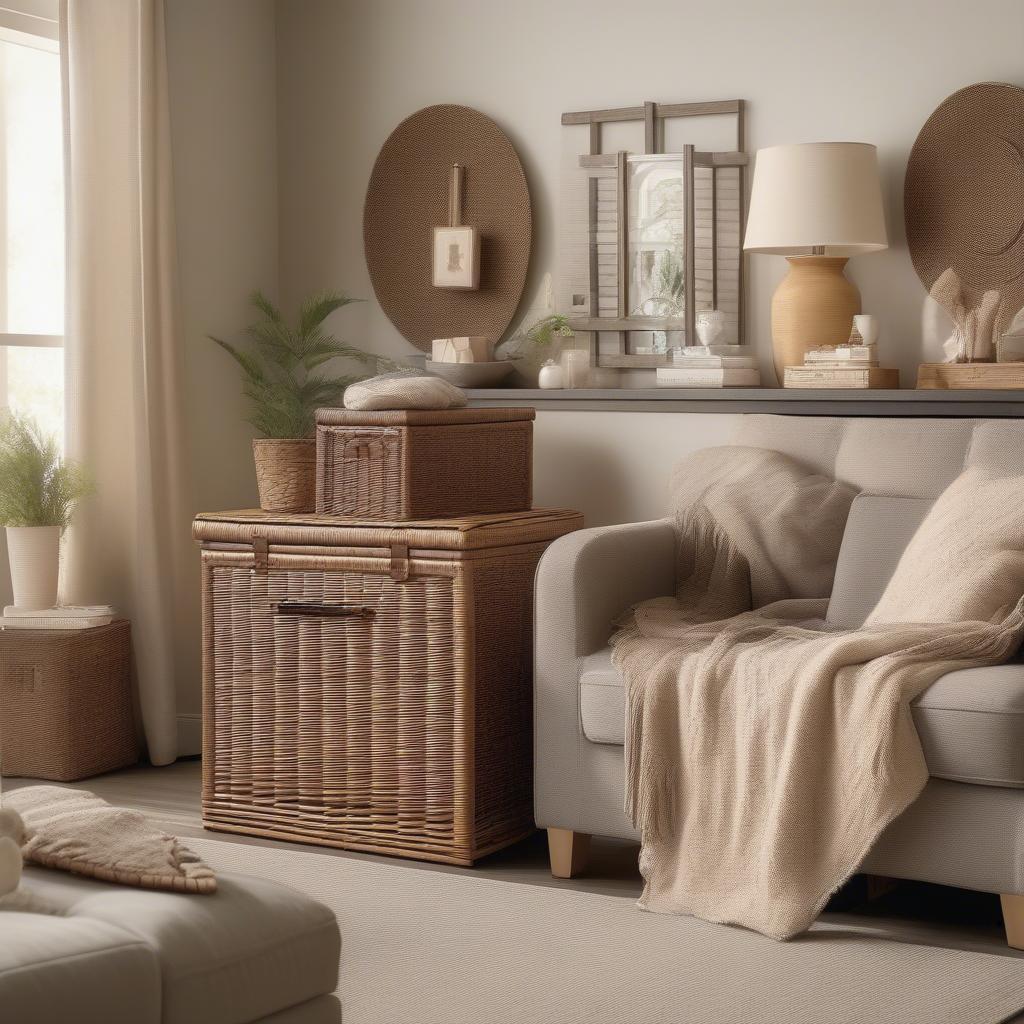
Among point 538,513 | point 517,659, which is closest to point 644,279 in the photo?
point 538,513

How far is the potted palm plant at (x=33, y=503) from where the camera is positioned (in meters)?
3.85

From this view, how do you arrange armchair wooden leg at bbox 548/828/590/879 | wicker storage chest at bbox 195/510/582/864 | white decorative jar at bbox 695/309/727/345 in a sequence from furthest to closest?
white decorative jar at bbox 695/309/727/345
wicker storage chest at bbox 195/510/582/864
armchair wooden leg at bbox 548/828/590/879

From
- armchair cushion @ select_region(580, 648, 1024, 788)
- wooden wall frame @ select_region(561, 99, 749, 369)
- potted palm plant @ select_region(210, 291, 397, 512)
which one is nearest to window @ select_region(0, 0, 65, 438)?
potted palm plant @ select_region(210, 291, 397, 512)

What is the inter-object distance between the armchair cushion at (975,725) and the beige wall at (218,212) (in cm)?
230

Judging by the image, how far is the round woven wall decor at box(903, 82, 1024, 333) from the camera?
355cm

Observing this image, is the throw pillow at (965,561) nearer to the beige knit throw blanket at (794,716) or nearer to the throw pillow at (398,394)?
the beige knit throw blanket at (794,716)

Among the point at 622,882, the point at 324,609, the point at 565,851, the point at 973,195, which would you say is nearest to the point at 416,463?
the point at 324,609

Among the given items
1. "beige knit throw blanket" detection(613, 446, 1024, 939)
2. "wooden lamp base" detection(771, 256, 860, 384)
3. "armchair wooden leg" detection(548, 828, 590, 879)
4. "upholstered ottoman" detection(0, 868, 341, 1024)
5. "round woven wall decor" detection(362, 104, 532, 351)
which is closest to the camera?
"upholstered ottoman" detection(0, 868, 341, 1024)

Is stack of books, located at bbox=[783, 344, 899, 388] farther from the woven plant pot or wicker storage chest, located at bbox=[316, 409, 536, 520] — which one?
the woven plant pot

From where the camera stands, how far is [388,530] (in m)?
3.26

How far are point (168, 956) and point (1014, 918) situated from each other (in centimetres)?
157

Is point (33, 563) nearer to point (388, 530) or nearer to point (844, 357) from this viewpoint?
point (388, 530)

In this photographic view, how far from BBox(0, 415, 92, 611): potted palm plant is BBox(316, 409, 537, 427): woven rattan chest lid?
83 cm

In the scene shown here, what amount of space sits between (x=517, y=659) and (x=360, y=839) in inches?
20.0
